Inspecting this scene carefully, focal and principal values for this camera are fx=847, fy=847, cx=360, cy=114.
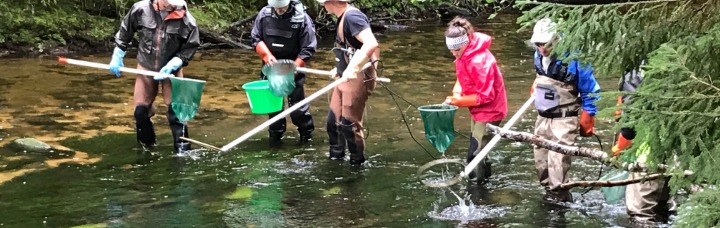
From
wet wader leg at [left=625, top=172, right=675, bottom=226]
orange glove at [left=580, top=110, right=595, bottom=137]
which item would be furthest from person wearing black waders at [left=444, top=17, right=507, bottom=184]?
wet wader leg at [left=625, top=172, right=675, bottom=226]

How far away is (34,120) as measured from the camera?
9297 millimetres

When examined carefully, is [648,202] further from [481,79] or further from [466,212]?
[481,79]

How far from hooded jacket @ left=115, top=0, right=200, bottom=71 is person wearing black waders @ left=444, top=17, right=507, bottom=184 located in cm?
287

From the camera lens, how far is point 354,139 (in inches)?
287

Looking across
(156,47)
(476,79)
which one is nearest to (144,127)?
(156,47)

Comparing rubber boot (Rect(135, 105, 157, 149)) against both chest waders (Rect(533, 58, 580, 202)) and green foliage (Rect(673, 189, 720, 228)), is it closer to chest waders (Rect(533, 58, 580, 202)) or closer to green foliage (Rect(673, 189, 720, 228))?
chest waders (Rect(533, 58, 580, 202))

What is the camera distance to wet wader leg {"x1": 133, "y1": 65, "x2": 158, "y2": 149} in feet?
26.3

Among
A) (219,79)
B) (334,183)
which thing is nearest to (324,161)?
(334,183)

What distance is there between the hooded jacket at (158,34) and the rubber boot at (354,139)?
1822 millimetres

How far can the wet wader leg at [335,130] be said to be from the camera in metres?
7.48

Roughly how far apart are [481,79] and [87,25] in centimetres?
1187

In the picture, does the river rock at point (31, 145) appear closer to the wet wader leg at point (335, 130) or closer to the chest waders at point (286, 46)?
the chest waders at point (286, 46)

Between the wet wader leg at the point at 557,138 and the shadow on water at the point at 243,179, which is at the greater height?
the wet wader leg at the point at 557,138

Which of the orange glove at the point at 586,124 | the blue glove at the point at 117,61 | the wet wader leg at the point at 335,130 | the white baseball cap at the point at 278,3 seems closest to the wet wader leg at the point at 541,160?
the orange glove at the point at 586,124
